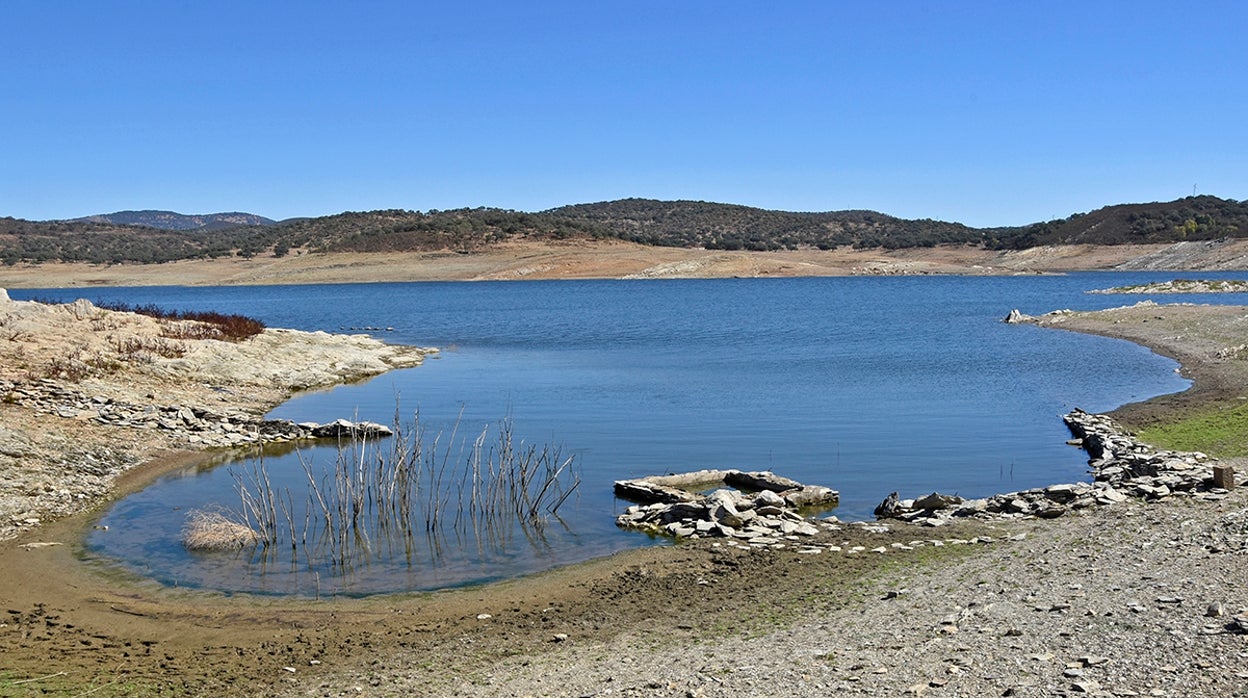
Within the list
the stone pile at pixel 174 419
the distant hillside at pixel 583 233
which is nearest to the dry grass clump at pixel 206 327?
the stone pile at pixel 174 419

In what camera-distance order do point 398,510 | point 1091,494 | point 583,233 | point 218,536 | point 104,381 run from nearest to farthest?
1. point 218,536
2. point 1091,494
3. point 398,510
4. point 104,381
5. point 583,233

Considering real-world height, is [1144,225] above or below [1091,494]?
above

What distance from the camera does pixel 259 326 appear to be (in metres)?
36.0

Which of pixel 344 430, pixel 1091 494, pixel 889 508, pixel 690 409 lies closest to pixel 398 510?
pixel 889 508

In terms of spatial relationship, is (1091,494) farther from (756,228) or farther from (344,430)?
(756,228)

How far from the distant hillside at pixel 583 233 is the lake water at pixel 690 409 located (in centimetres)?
7530

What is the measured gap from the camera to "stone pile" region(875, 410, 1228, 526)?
45.4ft

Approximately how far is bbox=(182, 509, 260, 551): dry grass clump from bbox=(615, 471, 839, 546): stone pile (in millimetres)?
4591

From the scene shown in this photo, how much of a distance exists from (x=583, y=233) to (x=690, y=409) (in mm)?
113478

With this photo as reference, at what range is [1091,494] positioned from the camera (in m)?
14.3

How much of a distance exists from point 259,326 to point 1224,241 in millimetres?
113612

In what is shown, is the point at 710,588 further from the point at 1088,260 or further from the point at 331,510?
the point at 1088,260

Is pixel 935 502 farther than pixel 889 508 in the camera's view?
No

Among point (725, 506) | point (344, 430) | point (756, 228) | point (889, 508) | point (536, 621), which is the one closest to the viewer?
point (536, 621)
